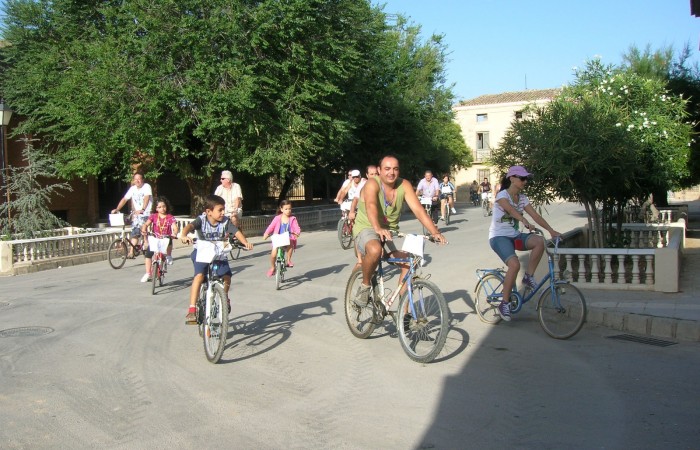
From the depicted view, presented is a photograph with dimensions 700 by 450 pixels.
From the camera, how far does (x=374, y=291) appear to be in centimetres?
720

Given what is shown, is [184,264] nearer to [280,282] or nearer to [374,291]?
[280,282]

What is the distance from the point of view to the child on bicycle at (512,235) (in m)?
7.96

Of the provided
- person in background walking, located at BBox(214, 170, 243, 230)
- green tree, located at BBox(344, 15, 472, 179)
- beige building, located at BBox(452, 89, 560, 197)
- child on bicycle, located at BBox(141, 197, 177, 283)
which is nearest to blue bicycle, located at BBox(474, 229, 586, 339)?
child on bicycle, located at BBox(141, 197, 177, 283)

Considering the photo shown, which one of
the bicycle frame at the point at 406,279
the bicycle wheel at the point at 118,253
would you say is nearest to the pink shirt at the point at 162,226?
the bicycle wheel at the point at 118,253

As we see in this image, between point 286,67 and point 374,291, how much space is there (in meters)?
14.2

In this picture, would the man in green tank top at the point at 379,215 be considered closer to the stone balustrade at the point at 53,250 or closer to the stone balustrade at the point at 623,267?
the stone balustrade at the point at 623,267

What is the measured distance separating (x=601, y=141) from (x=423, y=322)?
633 cm

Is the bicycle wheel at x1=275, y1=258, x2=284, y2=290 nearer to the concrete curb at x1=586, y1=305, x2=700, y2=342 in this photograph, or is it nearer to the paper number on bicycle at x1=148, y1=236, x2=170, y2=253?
the paper number on bicycle at x1=148, y1=236, x2=170, y2=253

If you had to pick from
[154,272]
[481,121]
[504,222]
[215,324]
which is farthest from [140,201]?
[481,121]

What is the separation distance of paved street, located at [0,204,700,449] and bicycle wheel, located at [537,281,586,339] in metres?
0.17

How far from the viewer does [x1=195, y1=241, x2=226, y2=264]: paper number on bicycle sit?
6977mm

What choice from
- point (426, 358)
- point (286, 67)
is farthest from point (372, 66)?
point (426, 358)

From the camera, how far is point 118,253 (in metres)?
14.6

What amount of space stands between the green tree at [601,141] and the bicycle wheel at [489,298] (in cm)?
349
